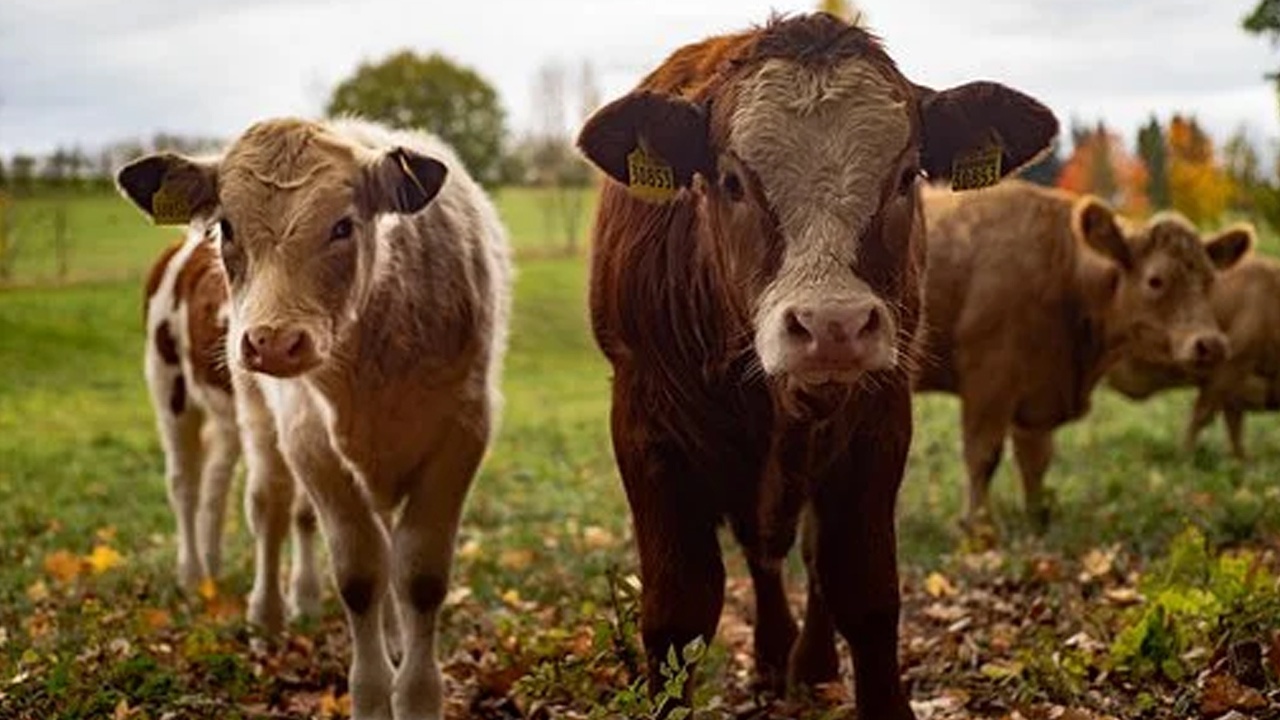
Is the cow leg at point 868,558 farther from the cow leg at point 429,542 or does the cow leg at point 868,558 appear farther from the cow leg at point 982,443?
the cow leg at point 982,443

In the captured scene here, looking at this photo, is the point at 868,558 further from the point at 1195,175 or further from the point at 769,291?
the point at 1195,175

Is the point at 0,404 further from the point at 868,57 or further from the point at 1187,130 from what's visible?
the point at 868,57

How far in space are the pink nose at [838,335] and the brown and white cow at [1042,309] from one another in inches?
290

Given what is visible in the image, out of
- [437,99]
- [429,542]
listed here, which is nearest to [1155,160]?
[429,542]

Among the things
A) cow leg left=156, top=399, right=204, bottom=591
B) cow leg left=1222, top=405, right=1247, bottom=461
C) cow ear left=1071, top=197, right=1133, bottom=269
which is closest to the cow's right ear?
cow leg left=156, top=399, right=204, bottom=591

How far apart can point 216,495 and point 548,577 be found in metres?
1.96

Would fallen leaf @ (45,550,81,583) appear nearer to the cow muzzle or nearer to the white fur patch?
the white fur patch

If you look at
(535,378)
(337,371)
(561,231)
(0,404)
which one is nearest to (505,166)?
(561,231)

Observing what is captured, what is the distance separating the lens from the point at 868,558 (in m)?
5.11

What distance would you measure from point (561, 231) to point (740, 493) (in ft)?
165

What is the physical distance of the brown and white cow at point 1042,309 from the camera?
1135cm

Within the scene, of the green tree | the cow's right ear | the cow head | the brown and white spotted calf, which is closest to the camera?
the cow head

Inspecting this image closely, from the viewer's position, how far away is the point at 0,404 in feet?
70.2

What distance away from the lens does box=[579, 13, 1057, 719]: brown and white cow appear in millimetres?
4258
